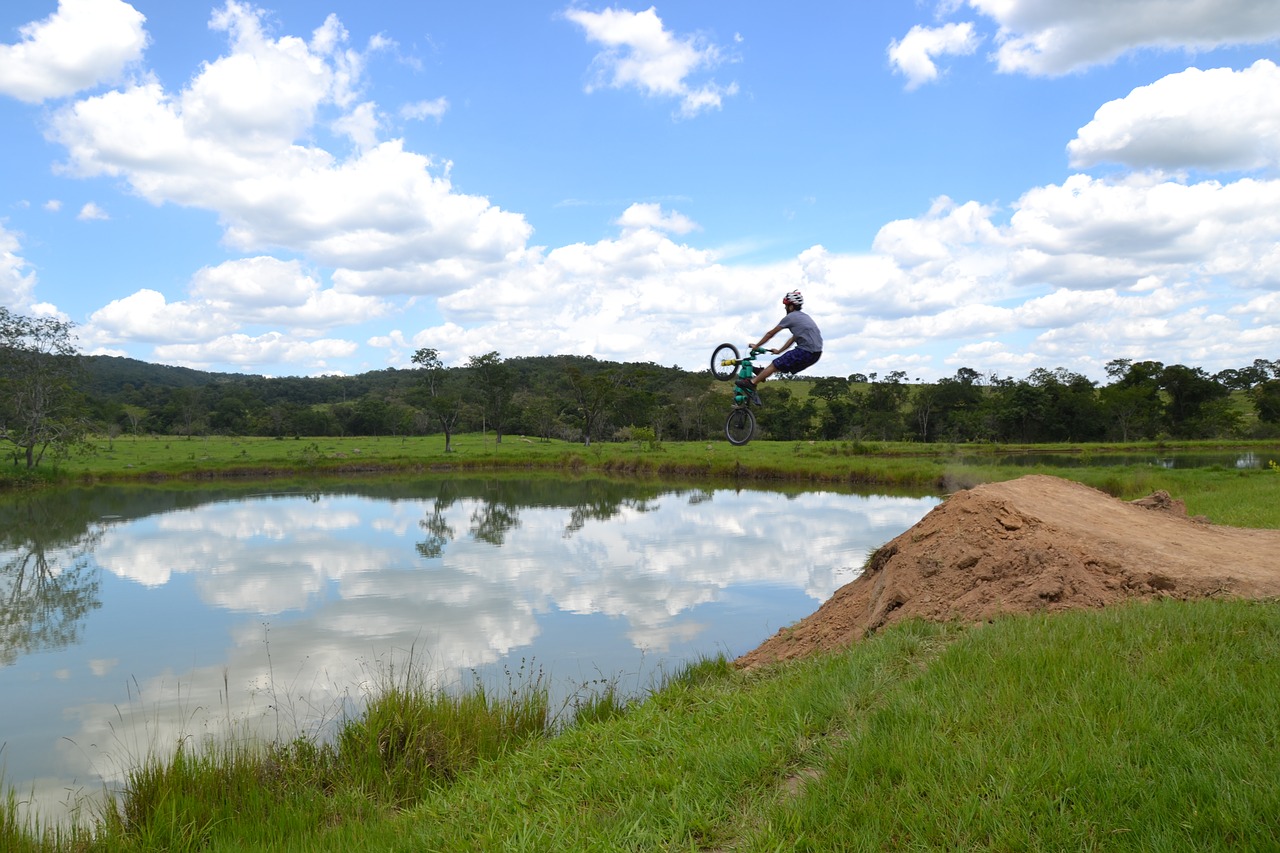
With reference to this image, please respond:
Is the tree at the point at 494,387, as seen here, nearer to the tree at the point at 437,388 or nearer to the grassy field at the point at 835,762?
the tree at the point at 437,388

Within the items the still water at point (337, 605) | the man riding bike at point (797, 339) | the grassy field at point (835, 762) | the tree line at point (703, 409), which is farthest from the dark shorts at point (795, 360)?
the tree line at point (703, 409)

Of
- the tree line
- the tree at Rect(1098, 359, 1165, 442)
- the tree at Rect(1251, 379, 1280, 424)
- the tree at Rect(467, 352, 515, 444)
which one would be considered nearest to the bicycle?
the tree line

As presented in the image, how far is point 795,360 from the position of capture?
9.80 metres

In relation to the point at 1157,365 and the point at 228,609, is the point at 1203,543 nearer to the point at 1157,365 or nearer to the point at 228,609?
the point at 228,609

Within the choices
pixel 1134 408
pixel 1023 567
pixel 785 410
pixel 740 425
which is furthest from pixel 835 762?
pixel 1134 408

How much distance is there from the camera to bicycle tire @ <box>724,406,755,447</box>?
11391mm

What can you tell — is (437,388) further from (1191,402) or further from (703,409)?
(1191,402)

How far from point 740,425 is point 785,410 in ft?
174

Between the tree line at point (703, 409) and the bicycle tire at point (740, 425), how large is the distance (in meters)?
43.9

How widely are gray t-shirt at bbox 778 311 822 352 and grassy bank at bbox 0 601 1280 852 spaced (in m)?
3.76

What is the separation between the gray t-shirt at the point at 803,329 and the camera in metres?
9.60

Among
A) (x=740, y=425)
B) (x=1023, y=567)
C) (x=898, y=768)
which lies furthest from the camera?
(x=740, y=425)

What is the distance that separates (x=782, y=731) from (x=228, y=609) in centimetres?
1475

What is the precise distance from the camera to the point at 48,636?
571 inches
